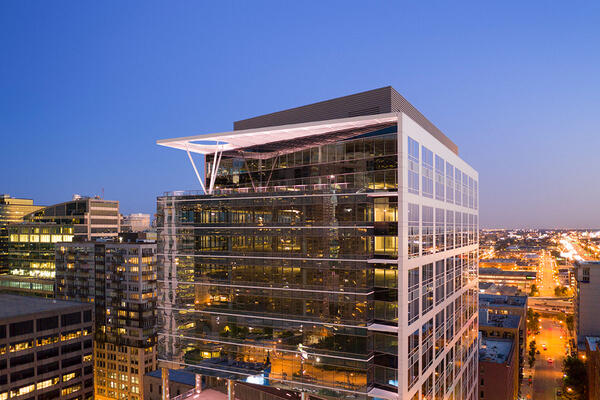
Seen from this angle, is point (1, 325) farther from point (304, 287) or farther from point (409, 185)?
point (409, 185)

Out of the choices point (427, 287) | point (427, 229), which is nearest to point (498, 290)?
point (427, 287)

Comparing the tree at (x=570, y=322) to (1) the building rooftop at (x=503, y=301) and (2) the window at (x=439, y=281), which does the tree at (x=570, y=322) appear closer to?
(1) the building rooftop at (x=503, y=301)

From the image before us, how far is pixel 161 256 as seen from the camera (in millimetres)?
49188

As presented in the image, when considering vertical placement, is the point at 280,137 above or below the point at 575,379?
above

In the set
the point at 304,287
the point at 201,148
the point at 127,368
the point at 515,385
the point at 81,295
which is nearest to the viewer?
the point at 304,287

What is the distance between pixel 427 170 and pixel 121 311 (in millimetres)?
99191

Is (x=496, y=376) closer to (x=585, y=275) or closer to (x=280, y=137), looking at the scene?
(x=585, y=275)

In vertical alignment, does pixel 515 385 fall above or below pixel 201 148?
below

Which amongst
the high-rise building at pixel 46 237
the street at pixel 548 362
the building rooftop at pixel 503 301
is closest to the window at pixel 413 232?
the street at pixel 548 362

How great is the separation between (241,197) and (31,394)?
7498 centimetres

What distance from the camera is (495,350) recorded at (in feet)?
301

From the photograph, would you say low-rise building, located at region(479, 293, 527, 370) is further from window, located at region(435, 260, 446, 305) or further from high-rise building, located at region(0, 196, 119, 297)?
high-rise building, located at region(0, 196, 119, 297)

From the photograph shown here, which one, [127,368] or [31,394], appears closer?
[31,394]

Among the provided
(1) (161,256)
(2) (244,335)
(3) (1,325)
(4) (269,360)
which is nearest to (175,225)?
(1) (161,256)
